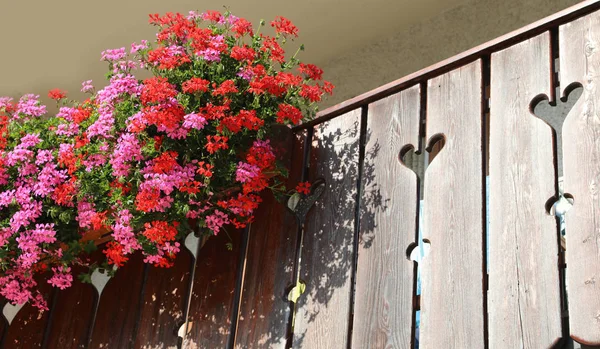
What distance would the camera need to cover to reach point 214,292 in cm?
297

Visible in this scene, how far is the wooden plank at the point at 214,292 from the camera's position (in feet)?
9.45

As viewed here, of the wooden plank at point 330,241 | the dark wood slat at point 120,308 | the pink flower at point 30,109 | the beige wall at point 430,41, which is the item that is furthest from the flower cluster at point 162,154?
the beige wall at point 430,41

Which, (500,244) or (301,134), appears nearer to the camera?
(500,244)

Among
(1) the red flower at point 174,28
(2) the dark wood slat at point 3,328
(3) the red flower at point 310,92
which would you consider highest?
(1) the red flower at point 174,28

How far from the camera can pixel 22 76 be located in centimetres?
505

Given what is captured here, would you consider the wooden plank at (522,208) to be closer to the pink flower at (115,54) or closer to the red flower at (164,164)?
the red flower at (164,164)

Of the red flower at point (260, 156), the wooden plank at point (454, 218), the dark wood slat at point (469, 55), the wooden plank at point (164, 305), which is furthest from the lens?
the wooden plank at point (164, 305)

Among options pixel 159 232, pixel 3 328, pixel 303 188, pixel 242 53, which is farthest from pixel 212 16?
pixel 3 328

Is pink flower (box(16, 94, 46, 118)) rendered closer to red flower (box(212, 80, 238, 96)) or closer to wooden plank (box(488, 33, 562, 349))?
red flower (box(212, 80, 238, 96))

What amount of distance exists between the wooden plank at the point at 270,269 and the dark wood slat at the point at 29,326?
1129 millimetres

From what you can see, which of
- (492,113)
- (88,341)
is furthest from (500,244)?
(88,341)

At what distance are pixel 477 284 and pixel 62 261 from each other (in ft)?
5.08

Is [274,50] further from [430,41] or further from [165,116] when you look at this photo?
[430,41]

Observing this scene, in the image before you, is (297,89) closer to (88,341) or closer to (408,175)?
(408,175)
